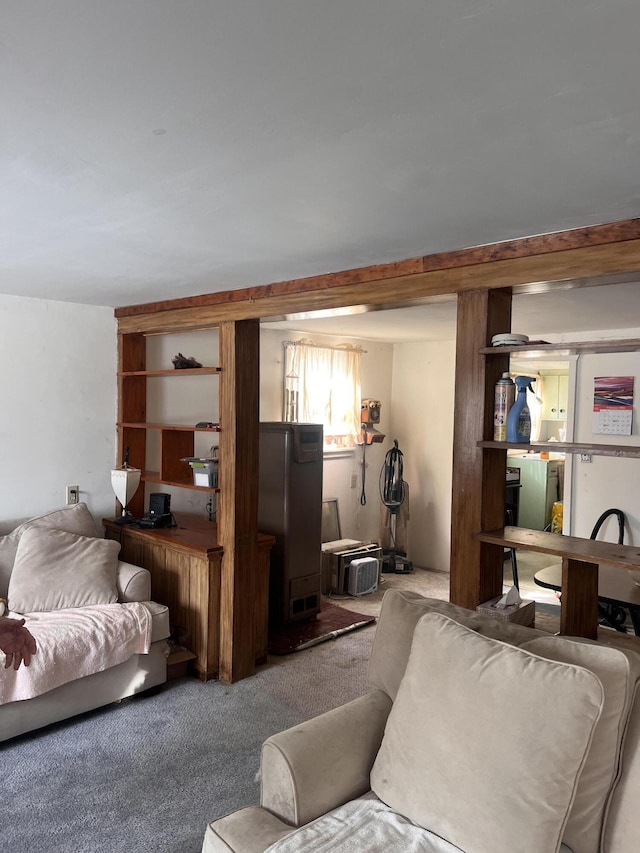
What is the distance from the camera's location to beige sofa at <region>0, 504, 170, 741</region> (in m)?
3.03

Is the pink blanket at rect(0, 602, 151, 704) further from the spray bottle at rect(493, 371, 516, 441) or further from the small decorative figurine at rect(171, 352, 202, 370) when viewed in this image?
the spray bottle at rect(493, 371, 516, 441)

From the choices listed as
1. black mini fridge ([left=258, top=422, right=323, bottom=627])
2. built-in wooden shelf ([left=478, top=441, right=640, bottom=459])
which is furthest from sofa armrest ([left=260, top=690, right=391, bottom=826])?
black mini fridge ([left=258, top=422, right=323, bottom=627])

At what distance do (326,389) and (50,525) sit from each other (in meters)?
2.91

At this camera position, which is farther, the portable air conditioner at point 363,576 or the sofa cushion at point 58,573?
the portable air conditioner at point 363,576

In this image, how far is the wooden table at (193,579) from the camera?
3715 millimetres

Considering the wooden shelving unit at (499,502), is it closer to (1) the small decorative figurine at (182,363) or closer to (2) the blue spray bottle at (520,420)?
(2) the blue spray bottle at (520,420)

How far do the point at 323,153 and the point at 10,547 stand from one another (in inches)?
121

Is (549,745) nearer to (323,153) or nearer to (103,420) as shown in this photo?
(323,153)

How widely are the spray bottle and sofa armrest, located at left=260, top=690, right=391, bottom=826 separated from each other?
111 centimetres

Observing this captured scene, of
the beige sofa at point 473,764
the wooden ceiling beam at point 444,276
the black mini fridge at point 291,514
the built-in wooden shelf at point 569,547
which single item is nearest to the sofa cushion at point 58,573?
the black mini fridge at point 291,514

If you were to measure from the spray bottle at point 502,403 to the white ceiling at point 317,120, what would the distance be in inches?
21.5

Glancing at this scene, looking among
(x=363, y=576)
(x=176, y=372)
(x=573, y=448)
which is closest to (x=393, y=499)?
(x=363, y=576)

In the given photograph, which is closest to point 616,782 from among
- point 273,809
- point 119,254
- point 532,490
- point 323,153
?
point 273,809

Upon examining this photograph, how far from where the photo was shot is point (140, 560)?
13.7 ft
